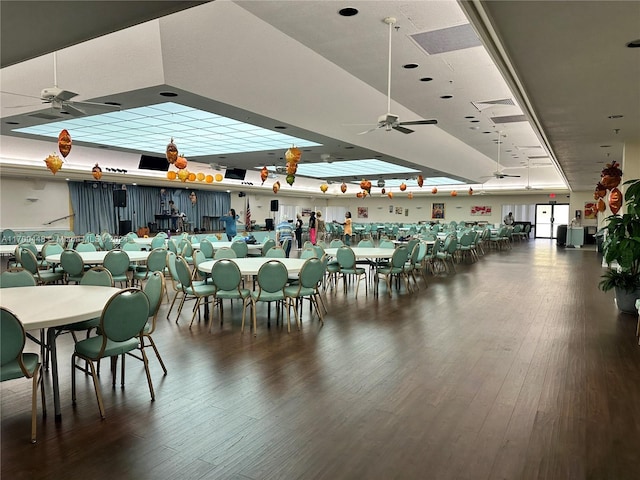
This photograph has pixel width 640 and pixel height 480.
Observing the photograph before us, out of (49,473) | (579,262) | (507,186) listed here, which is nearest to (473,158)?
(579,262)

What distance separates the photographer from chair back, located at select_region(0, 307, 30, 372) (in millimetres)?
2568

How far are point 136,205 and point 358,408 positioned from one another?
17268mm

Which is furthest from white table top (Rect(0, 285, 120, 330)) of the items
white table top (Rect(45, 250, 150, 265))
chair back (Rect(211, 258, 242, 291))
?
white table top (Rect(45, 250, 150, 265))

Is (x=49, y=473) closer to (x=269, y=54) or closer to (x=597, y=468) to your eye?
(x=597, y=468)

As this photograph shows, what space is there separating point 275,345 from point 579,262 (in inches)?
456

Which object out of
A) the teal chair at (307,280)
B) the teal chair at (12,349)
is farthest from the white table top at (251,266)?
the teal chair at (12,349)

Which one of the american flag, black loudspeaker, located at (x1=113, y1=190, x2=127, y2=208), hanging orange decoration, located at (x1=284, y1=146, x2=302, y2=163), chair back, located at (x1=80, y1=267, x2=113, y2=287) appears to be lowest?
chair back, located at (x1=80, y1=267, x2=113, y2=287)

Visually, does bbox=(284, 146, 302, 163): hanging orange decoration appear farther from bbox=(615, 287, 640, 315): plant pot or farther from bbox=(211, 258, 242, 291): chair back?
bbox=(615, 287, 640, 315): plant pot

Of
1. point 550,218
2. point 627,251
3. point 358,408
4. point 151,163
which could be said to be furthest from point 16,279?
point 550,218

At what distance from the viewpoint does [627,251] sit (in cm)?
570

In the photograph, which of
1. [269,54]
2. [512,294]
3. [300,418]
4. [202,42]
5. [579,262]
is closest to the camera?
[300,418]

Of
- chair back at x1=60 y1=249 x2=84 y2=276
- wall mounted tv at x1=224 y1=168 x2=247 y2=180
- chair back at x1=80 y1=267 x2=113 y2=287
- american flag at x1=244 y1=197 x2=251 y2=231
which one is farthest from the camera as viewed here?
american flag at x1=244 y1=197 x2=251 y2=231

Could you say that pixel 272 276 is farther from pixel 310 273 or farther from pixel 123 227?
pixel 123 227

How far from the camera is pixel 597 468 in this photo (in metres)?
2.46
